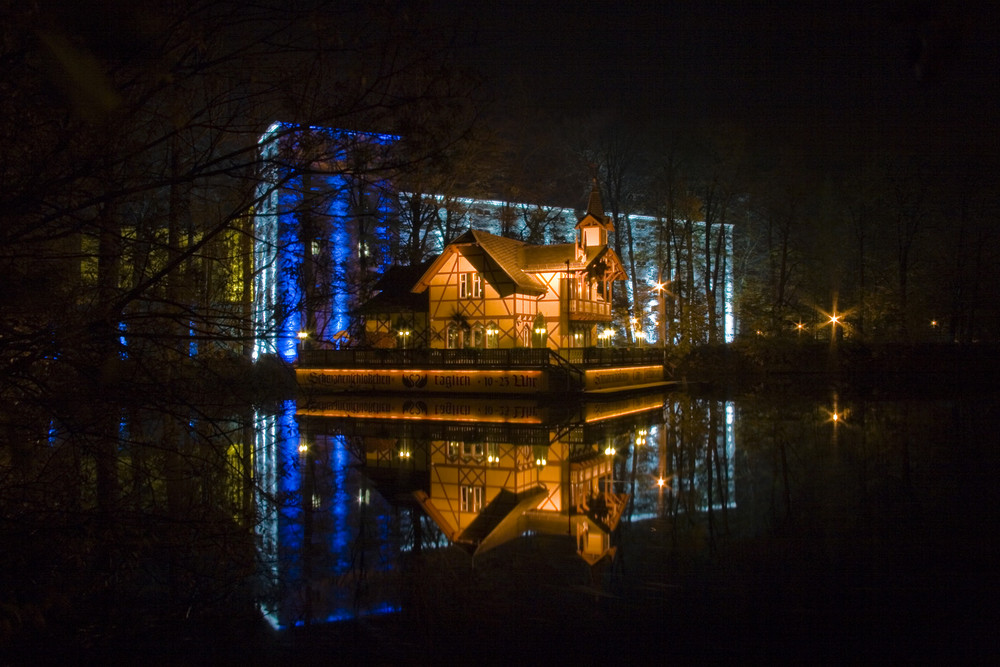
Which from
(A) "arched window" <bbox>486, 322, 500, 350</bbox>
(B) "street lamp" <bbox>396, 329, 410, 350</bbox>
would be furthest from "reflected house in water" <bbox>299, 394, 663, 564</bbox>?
(B) "street lamp" <bbox>396, 329, 410, 350</bbox>

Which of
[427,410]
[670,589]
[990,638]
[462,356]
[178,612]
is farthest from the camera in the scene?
[462,356]

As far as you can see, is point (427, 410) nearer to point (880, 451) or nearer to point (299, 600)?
point (880, 451)

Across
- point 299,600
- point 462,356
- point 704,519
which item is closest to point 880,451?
point 704,519

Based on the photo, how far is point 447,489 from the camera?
10875 mm

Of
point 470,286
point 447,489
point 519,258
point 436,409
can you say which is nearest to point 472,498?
point 447,489

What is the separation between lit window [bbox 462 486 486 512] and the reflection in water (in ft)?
0.08

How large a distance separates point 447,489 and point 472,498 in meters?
0.76

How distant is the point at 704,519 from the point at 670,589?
284 cm

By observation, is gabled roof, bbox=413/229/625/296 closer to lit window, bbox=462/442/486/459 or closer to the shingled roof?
the shingled roof

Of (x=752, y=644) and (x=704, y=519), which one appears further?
(x=704, y=519)

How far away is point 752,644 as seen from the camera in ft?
16.5

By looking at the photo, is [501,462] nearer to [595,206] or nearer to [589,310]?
[589,310]

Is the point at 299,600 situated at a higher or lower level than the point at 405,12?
lower

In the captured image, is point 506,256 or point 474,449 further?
point 506,256
